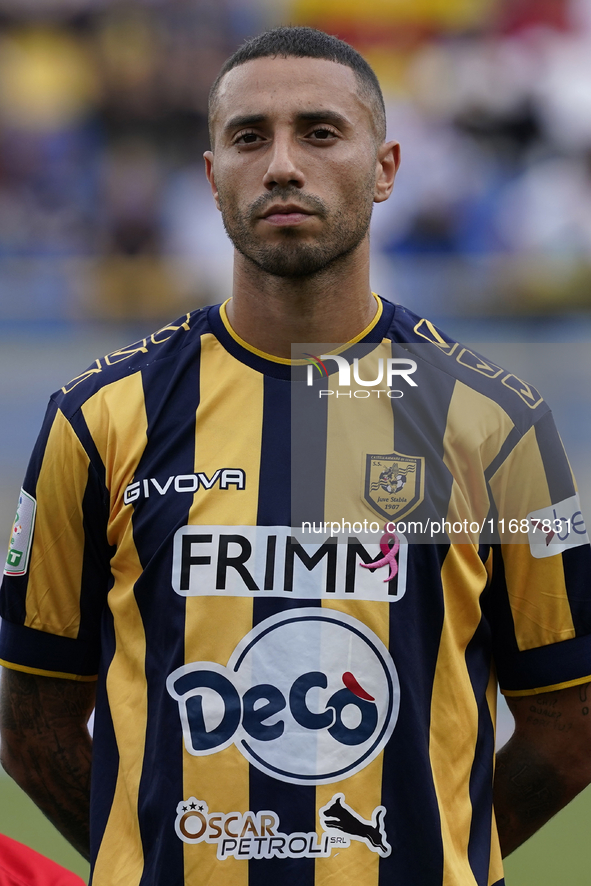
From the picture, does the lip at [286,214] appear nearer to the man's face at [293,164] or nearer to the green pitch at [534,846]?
the man's face at [293,164]

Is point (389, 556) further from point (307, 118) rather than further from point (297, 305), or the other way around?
point (307, 118)

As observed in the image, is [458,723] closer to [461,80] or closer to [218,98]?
[218,98]

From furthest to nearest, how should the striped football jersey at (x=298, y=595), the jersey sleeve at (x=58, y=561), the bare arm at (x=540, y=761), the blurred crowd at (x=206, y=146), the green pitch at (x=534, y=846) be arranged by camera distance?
the blurred crowd at (x=206, y=146)
the green pitch at (x=534, y=846)
the bare arm at (x=540, y=761)
the jersey sleeve at (x=58, y=561)
the striped football jersey at (x=298, y=595)

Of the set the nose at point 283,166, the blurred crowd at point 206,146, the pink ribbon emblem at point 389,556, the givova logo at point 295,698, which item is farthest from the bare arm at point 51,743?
the blurred crowd at point 206,146

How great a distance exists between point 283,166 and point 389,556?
0.63m

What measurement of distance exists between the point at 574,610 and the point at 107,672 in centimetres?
76

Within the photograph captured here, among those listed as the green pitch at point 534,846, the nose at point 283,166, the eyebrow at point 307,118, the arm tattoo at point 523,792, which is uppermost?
the eyebrow at point 307,118

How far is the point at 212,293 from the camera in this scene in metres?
7.53

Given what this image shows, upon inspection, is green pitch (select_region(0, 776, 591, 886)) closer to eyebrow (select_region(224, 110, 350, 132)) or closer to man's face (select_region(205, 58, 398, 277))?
man's face (select_region(205, 58, 398, 277))

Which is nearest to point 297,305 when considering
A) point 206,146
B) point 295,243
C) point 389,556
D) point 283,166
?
point 295,243

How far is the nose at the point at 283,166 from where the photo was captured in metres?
1.57

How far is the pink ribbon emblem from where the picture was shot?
153 centimetres

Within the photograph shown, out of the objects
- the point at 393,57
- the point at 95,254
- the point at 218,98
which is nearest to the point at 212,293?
the point at 95,254

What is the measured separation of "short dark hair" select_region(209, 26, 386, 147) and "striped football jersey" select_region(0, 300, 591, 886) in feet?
1.30
